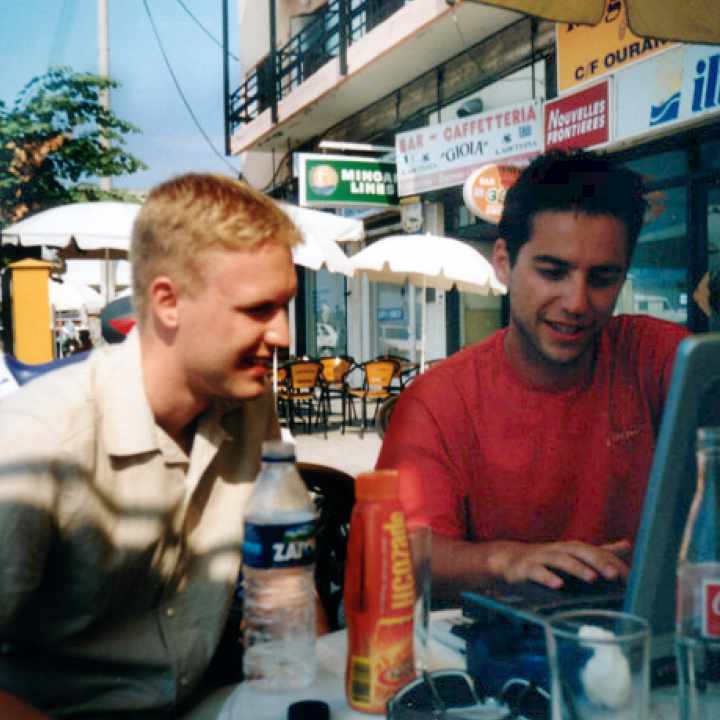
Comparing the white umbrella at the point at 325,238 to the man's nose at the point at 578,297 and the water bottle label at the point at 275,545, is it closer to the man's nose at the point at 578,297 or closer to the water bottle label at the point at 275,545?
the man's nose at the point at 578,297

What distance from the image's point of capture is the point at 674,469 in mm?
1104

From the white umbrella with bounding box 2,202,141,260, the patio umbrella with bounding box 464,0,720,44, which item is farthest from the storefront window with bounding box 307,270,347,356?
the patio umbrella with bounding box 464,0,720,44

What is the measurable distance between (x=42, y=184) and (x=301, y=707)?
12518 mm

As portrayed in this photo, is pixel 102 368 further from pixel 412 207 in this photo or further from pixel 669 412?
pixel 412 207

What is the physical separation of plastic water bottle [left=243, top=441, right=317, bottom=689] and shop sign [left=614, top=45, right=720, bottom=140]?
6.67 m

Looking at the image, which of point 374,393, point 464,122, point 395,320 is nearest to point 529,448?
point 464,122

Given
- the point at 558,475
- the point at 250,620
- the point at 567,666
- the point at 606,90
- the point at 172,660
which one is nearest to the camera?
the point at 567,666

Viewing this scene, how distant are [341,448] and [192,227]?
28.2 ft

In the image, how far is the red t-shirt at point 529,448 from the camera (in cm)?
217

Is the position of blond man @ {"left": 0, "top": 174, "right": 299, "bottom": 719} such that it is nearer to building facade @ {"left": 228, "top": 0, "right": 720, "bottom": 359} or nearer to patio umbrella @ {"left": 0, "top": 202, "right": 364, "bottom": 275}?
building facade @ {"left": 228, "top": 0, "right": 720, "bottom": 359}

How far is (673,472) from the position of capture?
1.10m

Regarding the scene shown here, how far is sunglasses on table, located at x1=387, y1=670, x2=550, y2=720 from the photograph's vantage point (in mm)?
1197

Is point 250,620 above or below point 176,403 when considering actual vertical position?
below

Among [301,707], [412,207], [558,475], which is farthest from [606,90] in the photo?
[301,707]
